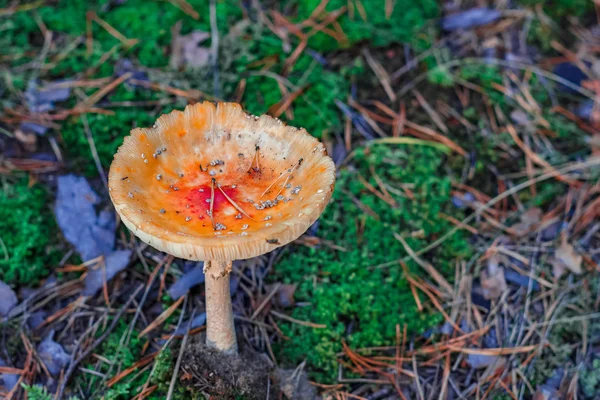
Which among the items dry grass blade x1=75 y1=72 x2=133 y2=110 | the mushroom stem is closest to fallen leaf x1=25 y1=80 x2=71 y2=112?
dry grass blade x1=75 y1=72 x2=133 y2=110

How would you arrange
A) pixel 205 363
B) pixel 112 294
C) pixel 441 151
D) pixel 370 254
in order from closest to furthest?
pixel 205 363 < pixel 112 294 < pixel 370 254 < pixel 441 151

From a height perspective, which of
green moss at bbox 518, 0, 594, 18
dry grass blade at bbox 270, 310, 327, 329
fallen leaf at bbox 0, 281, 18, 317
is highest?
green moss at bbox 518, 0, 594, 18

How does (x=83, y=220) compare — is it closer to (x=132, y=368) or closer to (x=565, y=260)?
(x=132, y=368)

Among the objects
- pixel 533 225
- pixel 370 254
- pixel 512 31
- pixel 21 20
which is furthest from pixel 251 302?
pixel 512 31

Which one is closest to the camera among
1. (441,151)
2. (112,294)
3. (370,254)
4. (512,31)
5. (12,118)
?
(112,294)

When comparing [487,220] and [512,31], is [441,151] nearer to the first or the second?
[487,220]

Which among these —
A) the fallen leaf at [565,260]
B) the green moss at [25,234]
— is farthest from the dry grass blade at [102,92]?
the fallen leaf at [565,260]

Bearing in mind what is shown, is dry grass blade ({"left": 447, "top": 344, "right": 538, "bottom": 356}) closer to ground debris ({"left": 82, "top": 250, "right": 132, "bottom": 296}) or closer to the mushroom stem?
the mushroom stem
